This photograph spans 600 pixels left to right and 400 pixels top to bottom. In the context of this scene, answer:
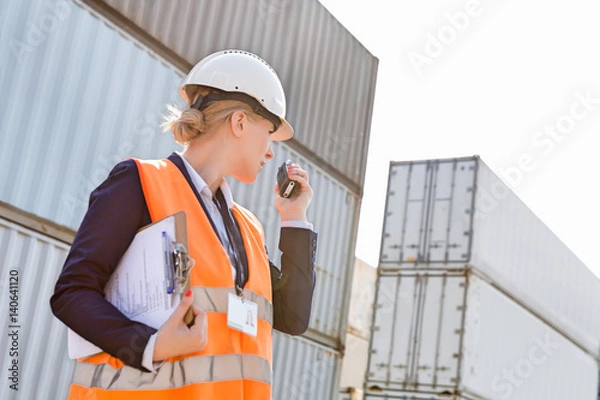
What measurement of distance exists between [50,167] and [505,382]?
1069 centimetres

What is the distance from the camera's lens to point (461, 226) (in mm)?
13945

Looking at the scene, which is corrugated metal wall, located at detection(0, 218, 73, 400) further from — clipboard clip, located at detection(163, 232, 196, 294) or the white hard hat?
clipboard clip, located at detection(163, 232, 196, 294)

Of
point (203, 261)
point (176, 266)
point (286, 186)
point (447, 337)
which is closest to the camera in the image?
point (176, 266)

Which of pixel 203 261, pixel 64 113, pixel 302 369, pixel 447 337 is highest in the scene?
pixel 447 337

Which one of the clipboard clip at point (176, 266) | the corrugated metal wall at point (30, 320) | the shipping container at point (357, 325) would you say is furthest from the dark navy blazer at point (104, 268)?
the shipping container at point (357, 325)

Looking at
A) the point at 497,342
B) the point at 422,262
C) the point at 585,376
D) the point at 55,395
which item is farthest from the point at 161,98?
the point at 585,376

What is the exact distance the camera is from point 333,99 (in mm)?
9906

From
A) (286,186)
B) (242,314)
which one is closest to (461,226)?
(286,186)

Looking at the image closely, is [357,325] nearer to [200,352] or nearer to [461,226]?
[461,226]

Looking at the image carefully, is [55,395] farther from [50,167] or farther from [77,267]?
[77,267]

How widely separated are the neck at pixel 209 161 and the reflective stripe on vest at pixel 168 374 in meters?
0.52

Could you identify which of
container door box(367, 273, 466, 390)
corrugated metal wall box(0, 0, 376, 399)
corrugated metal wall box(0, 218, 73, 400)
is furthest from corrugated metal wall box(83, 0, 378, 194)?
container door box(367, 273, 466, 390)

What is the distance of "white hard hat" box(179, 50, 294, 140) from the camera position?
2.37 m

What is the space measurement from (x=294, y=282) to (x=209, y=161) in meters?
0.47
